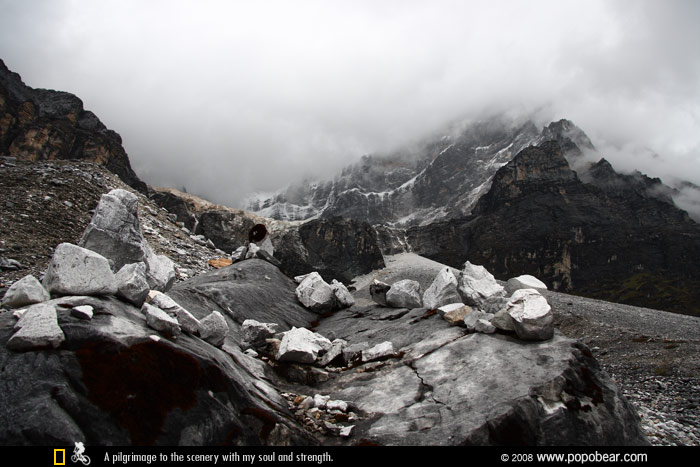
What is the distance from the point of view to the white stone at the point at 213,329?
941cm

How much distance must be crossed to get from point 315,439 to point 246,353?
4.54 m

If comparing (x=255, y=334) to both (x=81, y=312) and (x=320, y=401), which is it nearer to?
(x=320, y=401)

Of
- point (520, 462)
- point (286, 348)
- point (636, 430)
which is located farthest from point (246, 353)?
point (636, 430)

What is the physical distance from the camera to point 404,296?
63.8 feet

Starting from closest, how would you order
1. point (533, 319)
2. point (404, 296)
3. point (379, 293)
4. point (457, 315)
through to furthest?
point (533, 319)
point (457, 315)
point (404, 296)
point (379, 293)

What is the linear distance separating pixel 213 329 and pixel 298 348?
2772mm

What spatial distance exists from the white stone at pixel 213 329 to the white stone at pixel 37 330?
3.38m

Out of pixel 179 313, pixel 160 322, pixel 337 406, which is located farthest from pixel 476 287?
pixel 160 322

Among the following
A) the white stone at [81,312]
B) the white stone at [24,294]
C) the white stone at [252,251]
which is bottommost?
the white stone at [81,312]

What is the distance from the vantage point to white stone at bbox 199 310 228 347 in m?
9.41

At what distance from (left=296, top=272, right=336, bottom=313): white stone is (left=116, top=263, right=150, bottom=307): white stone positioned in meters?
12.7

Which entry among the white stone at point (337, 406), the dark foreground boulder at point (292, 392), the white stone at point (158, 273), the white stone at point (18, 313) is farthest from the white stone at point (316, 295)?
the white stone at point (18, 313)

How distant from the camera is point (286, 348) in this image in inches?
444

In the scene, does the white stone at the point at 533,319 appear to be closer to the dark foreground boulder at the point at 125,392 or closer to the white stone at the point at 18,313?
the dark foreground boulder at the point at 125,392
